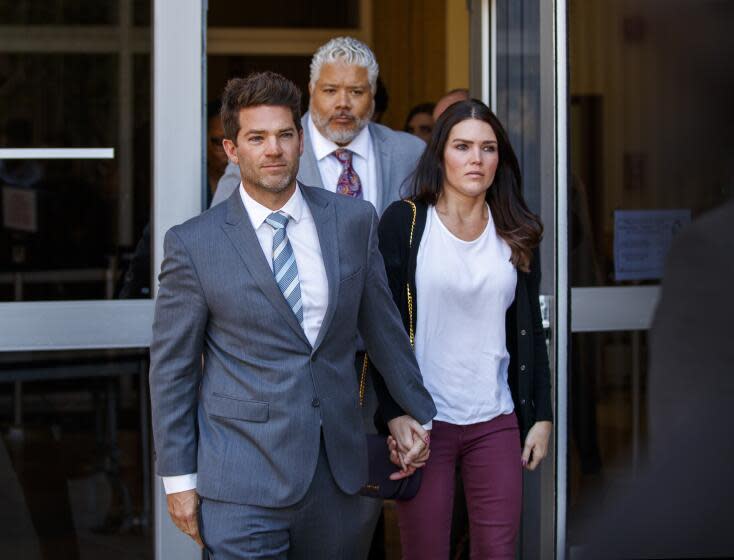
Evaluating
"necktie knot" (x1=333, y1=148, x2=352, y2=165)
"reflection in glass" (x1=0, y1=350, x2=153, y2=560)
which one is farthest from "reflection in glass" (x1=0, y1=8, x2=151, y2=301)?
"necktie knot" (x1=333, y1=148, x2=352, y2=165)

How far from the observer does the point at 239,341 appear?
10.0ft

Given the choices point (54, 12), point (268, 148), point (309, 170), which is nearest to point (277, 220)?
point (268, 148)

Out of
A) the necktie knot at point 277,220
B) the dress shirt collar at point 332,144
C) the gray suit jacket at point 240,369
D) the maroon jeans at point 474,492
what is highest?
the dress shirt collar at point 332,144

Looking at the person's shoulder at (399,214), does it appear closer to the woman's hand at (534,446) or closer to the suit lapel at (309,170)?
the suit lapel at (309,170)

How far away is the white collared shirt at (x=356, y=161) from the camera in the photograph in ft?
13.6

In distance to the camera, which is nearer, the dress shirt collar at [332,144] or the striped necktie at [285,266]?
the striped necktie at [285,266]

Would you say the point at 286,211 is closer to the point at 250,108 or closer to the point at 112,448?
the point at 250,108

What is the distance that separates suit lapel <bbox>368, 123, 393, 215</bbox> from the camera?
4.16 m

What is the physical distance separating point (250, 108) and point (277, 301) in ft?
1.63

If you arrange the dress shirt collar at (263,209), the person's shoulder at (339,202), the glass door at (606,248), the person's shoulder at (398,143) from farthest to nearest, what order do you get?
the glass door at (606,248), the person's shoulder at (398,143), the person's shoulder at (339,202), the dress shirt collar at (263,209)

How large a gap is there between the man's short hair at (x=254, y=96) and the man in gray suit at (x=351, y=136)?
0.89 metres

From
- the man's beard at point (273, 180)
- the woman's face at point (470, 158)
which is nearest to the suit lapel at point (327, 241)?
the man's beard at point (273, 180)

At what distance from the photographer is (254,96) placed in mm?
3146

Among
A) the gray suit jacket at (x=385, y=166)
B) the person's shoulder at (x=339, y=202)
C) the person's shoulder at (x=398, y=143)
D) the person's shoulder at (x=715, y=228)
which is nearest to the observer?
the person's shoulder at (x=715, y=228)
